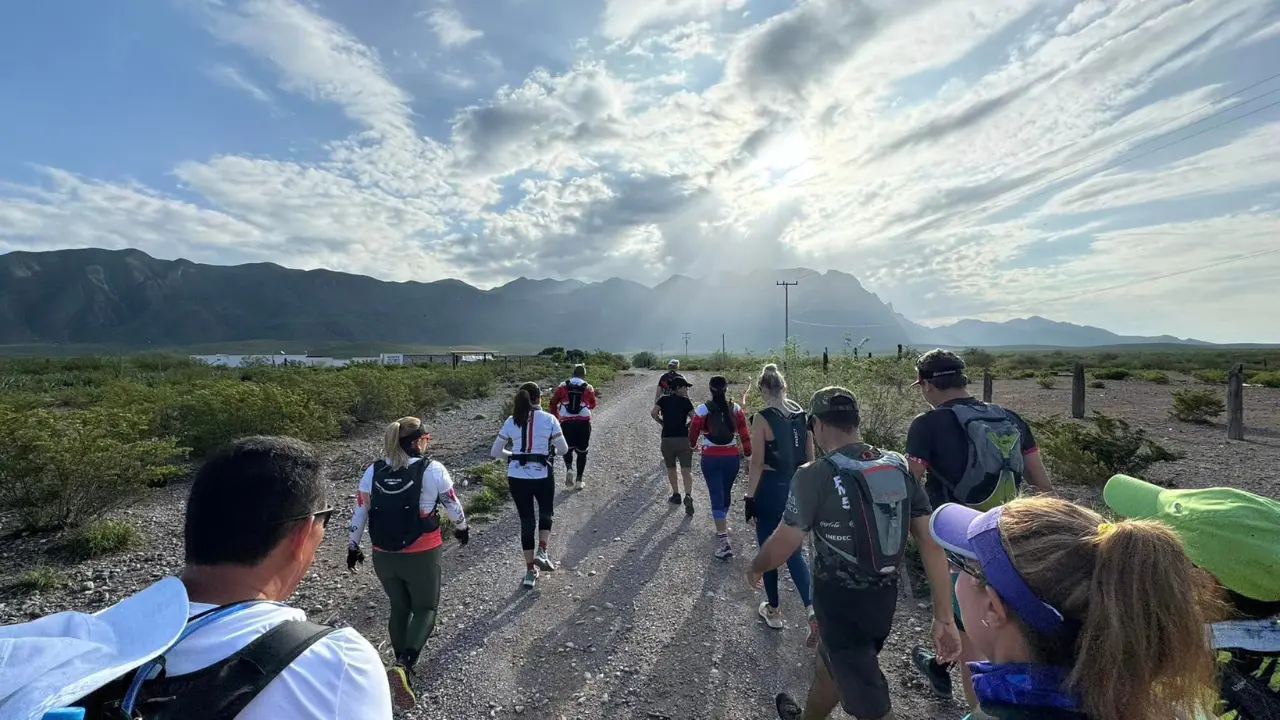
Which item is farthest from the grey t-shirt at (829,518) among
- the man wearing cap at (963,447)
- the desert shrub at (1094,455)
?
the desert shrub at (1094,455)

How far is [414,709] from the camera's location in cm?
367

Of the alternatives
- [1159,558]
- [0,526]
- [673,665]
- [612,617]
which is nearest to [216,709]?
[1159,558]

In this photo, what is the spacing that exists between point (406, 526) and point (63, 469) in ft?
18.5

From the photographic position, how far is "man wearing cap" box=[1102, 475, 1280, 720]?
1.43 meters

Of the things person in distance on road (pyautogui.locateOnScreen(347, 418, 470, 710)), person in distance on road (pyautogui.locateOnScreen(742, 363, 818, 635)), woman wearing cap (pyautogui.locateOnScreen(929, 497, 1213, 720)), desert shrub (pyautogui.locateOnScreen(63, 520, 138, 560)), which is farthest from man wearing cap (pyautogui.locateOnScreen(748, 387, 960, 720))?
desert shrub (pyautogui.locateOnScreen(63, 520, 138, 560))

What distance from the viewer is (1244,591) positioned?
4.77 feet

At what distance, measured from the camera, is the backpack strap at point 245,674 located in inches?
39.3

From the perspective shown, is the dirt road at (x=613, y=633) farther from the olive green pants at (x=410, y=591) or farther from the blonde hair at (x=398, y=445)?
the blonde hair at (x=398, y=445)

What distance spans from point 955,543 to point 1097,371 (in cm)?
4112

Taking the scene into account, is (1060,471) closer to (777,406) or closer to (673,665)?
(777,406)

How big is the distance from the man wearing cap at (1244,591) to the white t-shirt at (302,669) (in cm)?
193

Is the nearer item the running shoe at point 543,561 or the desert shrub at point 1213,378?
the running shoe at point 543,561

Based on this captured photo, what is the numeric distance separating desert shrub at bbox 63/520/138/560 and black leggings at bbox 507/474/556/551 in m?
4.63

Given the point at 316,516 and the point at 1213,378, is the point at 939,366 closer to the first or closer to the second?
the point at 316,516
